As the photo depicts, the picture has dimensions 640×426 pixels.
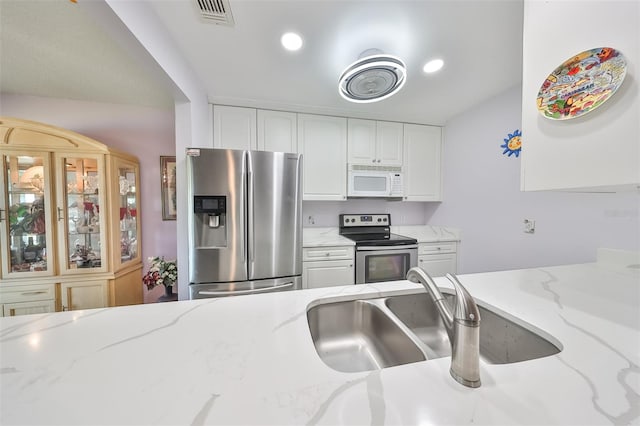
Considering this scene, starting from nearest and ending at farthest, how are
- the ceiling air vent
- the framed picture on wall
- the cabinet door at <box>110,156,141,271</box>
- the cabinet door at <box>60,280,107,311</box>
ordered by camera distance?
the ceiling air vent → the cabinet door at <box>60,280,107,311</box> → the cabinet door at <box>110,156,141,271</box> → the framed picture on wall

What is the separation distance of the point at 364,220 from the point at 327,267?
0.89 metres

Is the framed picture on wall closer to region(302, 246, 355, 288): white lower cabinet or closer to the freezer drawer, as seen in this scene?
the freezer drawer

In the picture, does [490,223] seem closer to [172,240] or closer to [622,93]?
[622,93]

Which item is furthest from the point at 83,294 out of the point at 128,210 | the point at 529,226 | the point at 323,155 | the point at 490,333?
the point at 529,226

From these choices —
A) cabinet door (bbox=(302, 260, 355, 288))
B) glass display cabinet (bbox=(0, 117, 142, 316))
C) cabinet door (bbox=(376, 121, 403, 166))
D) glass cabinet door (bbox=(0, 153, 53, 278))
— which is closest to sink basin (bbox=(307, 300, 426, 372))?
cabinet door (bbox=(302, 260, 355, 288))

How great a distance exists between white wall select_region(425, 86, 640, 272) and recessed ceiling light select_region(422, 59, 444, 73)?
33.4 inches

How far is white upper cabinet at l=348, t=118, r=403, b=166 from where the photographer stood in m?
2.48

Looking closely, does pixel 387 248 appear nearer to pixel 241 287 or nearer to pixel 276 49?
pixel 241 287

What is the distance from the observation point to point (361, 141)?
2506 mm

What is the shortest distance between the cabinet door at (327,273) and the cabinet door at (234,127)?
1.39 metres

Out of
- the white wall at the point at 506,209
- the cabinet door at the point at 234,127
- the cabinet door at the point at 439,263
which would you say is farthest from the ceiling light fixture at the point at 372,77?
the cabinet door at the point at 439,263

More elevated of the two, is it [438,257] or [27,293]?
[438,257]

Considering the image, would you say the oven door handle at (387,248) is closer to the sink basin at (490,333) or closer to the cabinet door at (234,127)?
the sink basin at (490,333)

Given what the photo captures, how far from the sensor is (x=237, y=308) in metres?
0.77
